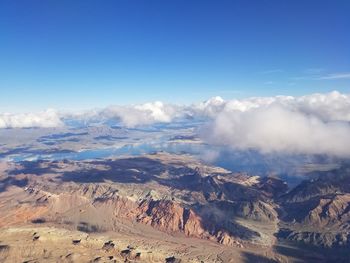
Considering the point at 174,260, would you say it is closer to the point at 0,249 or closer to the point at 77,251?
the point at 77,251

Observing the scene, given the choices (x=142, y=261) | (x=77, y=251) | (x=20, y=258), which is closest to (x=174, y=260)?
(x=142, y=261)

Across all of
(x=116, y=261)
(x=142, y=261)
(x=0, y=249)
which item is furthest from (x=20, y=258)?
(x=142, y=261)

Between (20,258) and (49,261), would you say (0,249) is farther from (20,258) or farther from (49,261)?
(49,261)

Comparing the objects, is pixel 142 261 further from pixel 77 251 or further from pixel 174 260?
pixel 77 251

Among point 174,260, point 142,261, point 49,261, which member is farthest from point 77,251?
point 174,260

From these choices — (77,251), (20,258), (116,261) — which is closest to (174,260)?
(116,261)

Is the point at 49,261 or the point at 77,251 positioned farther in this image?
the point at 77,251
